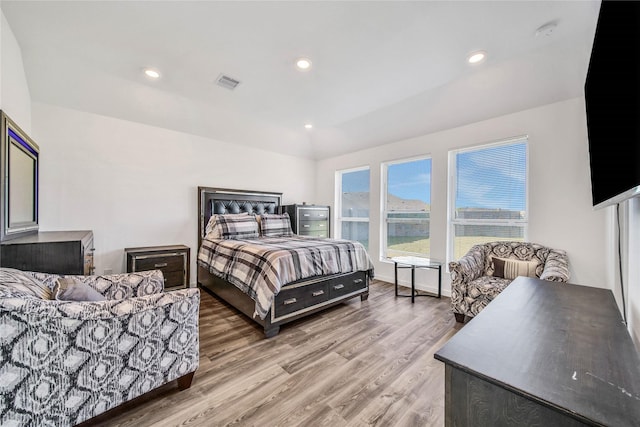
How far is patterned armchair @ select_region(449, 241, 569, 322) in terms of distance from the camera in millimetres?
2572

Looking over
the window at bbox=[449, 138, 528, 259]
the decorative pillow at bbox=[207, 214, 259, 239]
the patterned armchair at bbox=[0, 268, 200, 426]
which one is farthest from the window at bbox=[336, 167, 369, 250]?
the patterned armchair at bbox=[0, 268, 200, 426]

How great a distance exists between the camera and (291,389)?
5.78 ft

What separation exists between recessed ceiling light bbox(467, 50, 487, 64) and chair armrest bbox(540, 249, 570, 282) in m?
2.06

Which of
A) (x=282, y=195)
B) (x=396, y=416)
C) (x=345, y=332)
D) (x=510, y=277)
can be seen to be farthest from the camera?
(x=282, y=195)

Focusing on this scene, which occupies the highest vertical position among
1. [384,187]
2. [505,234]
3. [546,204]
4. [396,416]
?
[384,187]

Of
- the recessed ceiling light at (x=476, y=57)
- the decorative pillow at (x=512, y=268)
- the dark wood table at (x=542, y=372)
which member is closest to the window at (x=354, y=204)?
the decorative pillow at (x=512, y=268)

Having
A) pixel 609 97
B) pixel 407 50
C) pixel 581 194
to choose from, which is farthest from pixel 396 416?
pixel 581 194

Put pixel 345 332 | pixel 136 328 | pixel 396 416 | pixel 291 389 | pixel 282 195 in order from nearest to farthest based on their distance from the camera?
1. pixel 136 328
2. pixel 396 416
3. pixel 291 389
4. pixel 345 332
5. pixel 282 195

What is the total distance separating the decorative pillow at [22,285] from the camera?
4.04ft

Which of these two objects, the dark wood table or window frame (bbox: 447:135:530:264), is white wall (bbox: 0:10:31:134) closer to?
the dark wood table

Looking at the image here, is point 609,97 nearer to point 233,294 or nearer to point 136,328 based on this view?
point 136,328

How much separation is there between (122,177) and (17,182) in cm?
130

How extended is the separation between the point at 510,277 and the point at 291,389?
256cm

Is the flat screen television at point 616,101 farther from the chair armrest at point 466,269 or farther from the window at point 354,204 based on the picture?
the window at point 354,204
